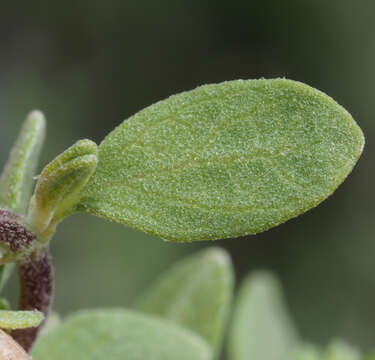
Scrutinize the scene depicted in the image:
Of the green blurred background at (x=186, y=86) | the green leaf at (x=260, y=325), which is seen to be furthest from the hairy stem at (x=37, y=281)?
the green blurred background at (x=186, y=86)

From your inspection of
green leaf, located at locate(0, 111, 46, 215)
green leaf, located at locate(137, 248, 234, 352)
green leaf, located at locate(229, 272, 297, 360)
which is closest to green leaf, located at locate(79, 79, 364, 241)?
green leaf, located at locate(0, 111, 46, 215)

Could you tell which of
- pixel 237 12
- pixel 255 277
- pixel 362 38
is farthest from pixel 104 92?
pixel 255 277

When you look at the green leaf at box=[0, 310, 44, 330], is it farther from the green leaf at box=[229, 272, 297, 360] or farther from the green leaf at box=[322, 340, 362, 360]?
the green leaf at box=[229, 272, 297, 360]

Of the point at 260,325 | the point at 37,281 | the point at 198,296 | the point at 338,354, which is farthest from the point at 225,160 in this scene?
the point at 260,325

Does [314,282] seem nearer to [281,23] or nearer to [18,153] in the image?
[281,23]

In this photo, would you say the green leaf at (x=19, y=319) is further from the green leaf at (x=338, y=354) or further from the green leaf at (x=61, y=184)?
the green leaf at (x=338, y=354)

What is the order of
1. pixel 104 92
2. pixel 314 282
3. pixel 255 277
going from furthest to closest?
pixel 104 92, pixel 314 282, pixel 255 277
